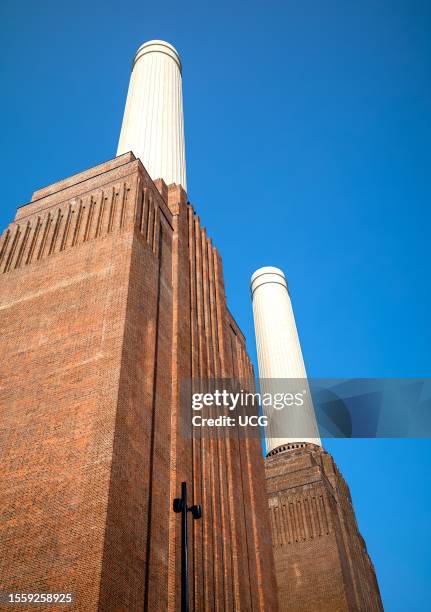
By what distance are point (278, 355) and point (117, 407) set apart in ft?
136

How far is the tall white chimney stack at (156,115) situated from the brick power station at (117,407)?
6.18 m

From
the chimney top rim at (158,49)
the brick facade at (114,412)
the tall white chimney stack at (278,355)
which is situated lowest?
the brick facade at (114,412)

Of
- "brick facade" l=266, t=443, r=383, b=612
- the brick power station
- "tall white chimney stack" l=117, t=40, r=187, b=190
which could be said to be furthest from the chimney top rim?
"brick facade" l=266, t=443, r=383, b=612

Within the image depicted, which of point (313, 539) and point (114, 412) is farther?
point (313, 539)

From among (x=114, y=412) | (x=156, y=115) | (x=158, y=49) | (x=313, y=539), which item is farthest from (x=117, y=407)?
(x=158, y=49)

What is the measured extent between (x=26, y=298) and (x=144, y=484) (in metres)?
8.40

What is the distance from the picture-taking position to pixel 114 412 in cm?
1393

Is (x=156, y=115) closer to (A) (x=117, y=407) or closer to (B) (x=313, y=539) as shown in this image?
(A) (x=117, y=407)

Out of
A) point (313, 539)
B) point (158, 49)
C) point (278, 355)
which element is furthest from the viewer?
point (278, 355)

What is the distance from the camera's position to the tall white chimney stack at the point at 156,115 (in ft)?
105

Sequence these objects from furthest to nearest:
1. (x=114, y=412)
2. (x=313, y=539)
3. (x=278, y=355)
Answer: (x=278, y=355) < (x=313, y=539) < (x=114, y=412)

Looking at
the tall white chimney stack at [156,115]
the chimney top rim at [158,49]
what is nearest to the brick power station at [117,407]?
the tall white chimney stack at [156,115]

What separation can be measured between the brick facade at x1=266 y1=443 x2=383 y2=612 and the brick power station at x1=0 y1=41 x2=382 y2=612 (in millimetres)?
12449

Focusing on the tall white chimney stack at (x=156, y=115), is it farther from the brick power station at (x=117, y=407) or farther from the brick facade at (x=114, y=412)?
the brick facade at (x=114, y=412)
